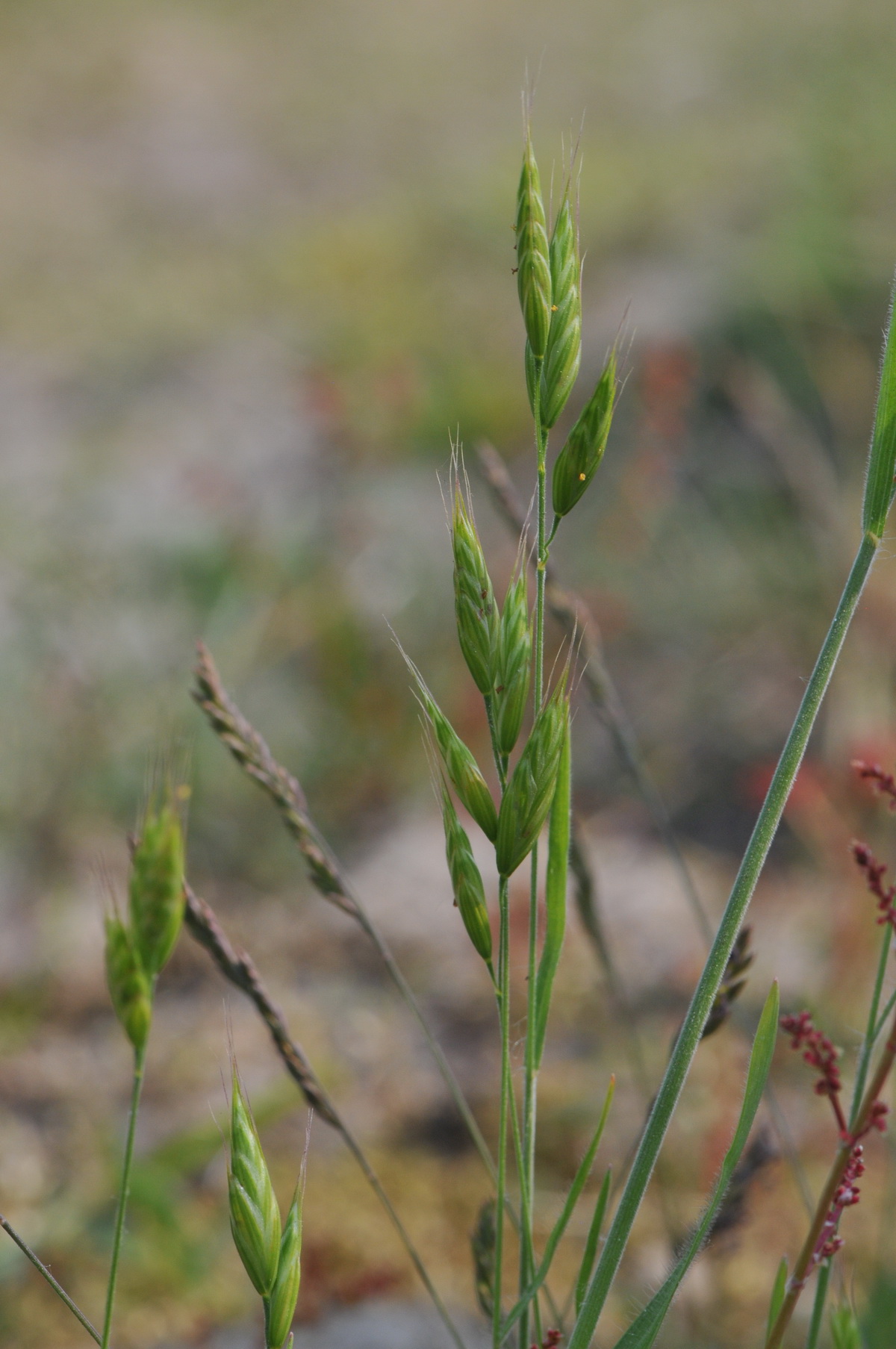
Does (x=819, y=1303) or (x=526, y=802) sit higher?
(x=526, y=802)

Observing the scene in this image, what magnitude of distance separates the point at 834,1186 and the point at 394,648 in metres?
2.17

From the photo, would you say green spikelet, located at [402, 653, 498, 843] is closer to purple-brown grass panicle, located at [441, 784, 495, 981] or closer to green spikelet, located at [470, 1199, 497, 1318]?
purple-brown grass panicle, located at [441, 784, 495, 981]

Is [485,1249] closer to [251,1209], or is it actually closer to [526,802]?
[251,1209]

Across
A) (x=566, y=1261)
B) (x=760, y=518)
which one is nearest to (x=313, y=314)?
(x=760, y=518)

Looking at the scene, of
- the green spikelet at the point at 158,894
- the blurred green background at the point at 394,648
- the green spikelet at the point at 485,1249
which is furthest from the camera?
the blurred green background at the point at 394,648

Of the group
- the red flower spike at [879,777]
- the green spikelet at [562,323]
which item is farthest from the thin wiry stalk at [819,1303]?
the green spikelet at [562,323]

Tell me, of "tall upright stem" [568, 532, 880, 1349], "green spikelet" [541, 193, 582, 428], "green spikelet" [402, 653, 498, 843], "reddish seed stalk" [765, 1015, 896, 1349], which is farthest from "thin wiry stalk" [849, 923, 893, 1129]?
"green spikelet" [541, 193, 582, 428]

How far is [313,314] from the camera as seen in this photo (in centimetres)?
544

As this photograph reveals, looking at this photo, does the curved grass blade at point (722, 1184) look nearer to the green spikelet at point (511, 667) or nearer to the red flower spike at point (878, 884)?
the red flower spike at point (878, 884)

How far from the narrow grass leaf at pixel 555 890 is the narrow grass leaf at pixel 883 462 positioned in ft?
0.64

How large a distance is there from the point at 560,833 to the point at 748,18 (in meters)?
11.5

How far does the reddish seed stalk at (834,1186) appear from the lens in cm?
56

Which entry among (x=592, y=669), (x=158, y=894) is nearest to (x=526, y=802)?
(x=158, y=894)

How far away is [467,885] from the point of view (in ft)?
1.73
